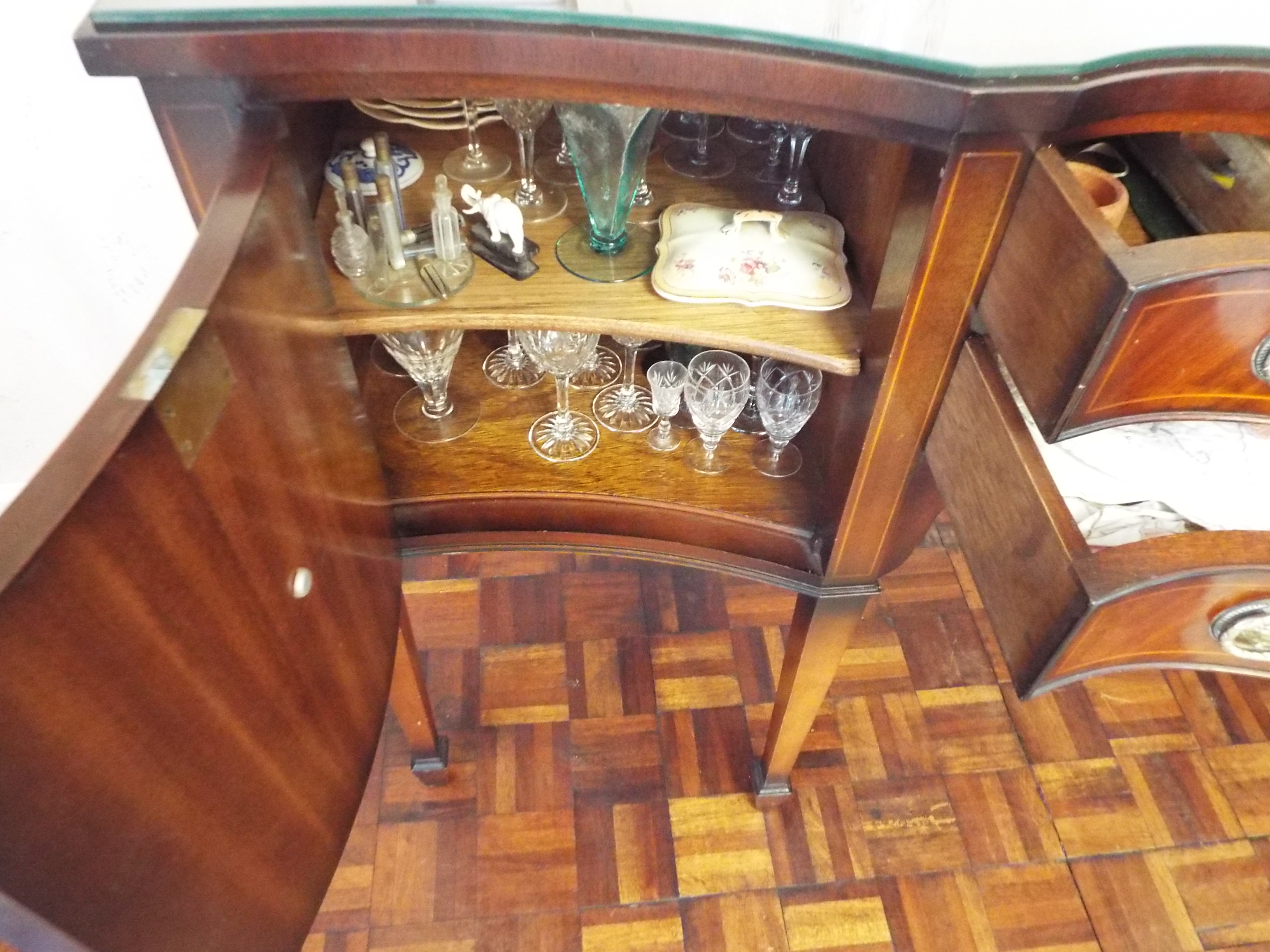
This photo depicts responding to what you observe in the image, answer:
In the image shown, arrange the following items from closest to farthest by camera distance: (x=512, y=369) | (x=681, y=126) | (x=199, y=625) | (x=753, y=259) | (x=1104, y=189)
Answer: (x=199, y=625) → (x=1104, y=189) → (x=753, y=259) → (x=681, y=126) → (x=512, y=369)

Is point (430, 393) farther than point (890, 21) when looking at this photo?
Yes

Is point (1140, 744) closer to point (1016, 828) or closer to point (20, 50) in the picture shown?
point (1016, 828)

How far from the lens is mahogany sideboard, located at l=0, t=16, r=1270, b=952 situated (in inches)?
12.9

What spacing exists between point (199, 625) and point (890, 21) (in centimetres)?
43

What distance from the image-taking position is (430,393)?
33.1 inches

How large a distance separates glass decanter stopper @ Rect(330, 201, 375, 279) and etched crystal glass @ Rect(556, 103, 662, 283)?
0.14 metres

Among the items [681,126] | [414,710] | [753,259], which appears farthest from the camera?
[414,710]

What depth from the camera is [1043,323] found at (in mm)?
480

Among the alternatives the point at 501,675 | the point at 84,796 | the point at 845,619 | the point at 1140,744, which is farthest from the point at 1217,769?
the point at 84,796

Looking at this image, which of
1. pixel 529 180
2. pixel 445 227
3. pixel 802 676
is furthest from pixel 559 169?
pixel 802 676

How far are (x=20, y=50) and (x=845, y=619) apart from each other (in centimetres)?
85

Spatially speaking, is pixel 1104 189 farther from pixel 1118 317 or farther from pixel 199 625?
pixel 199 625

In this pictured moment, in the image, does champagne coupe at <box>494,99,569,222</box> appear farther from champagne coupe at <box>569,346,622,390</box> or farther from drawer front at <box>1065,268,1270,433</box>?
drawer front at <box>1065,268,1270,433</box>

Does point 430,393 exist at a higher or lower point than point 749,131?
lower
